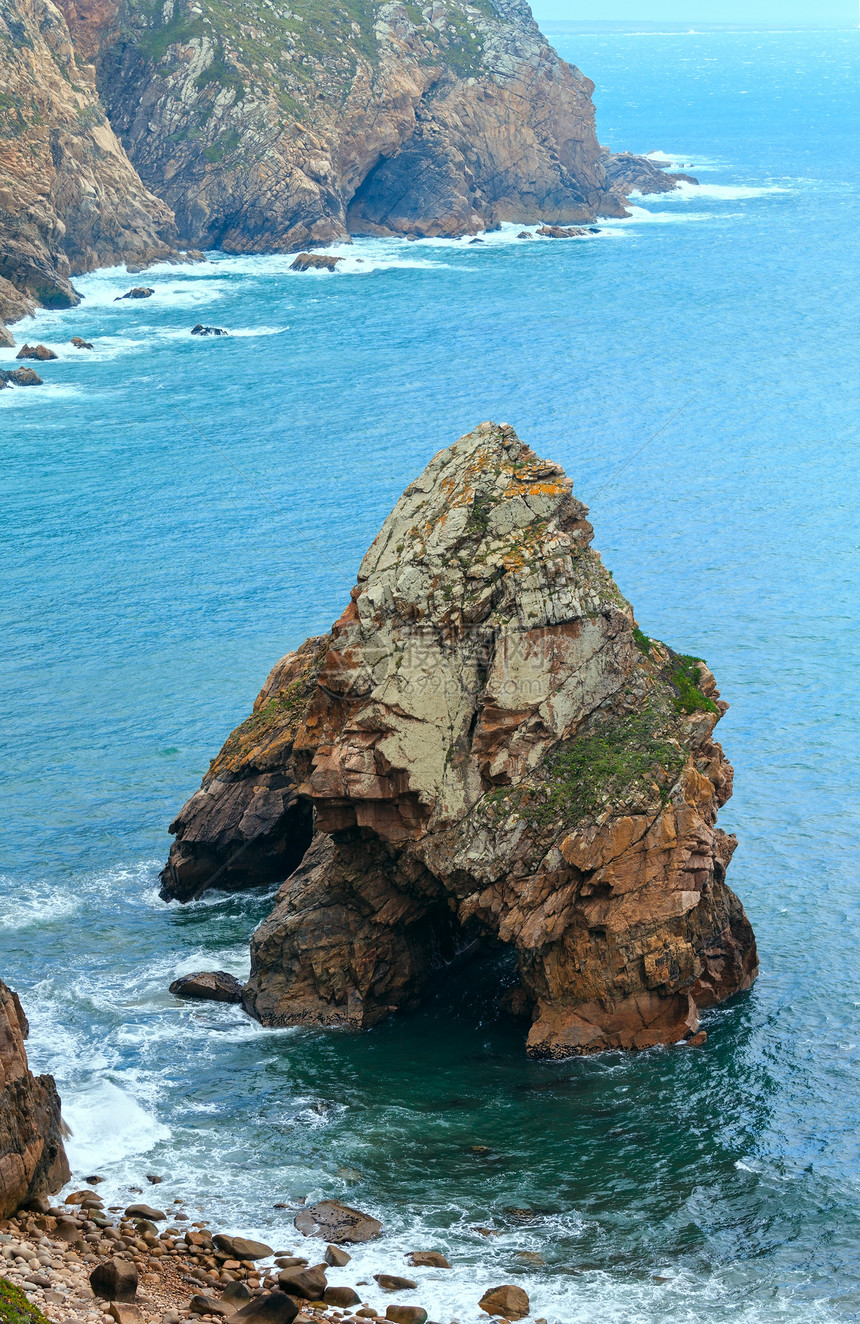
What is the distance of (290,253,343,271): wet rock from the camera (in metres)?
144

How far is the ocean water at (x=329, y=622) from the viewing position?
3002cm

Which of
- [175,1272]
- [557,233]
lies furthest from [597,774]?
[557,233]

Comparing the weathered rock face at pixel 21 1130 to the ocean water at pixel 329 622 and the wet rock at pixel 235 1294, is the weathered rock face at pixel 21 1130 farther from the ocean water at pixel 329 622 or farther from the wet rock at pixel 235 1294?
the wet rock at pixel 235 1294

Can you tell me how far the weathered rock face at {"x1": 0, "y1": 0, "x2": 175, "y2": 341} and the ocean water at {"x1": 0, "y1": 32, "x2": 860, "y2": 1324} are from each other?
17.4 ft

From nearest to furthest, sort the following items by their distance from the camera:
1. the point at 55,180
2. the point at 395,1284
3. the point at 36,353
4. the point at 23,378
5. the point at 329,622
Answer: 1. the point at 395,1284
2. the point at 329,622
3. the point at 23,378
4. the point at 36,353
5. the point at 55,180

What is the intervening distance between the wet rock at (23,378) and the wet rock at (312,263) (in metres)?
45.8

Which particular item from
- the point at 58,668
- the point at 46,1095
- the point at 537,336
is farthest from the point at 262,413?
the point at 46,1095

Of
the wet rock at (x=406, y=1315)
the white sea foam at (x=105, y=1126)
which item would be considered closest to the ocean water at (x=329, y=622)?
the white sea foam at (x=105, y=1126)

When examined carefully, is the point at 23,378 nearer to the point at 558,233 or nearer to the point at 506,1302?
the point at 558,233

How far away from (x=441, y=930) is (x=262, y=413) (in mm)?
66316

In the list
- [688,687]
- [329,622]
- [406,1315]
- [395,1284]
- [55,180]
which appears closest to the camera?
[406,1315]

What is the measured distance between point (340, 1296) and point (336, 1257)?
1.19 metres

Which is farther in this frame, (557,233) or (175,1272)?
(557,233)

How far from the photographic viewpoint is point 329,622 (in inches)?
2603
